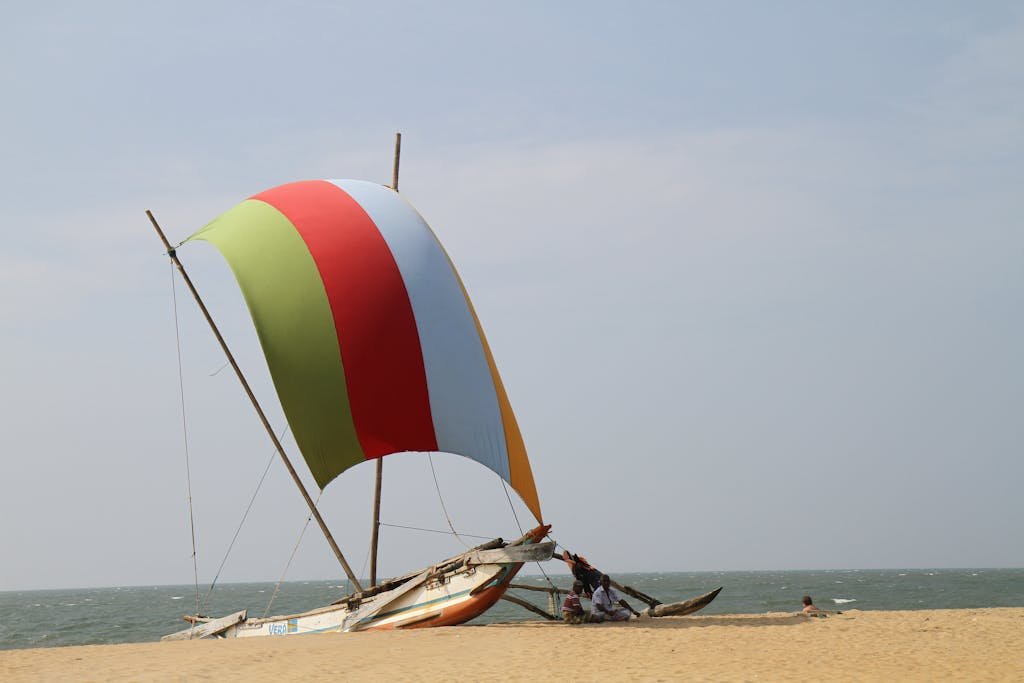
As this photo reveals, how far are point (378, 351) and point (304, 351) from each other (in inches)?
48.5

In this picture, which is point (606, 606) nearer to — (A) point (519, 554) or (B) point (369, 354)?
(A) point (519, 554)

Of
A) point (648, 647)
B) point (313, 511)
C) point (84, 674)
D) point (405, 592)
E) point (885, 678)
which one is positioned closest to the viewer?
point (885, 678)

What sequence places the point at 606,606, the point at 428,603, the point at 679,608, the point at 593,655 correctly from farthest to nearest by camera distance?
the point at 679,608, the point at 428,603, the point at 606,606, the point at 593,655

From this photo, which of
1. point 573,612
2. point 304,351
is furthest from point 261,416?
point 573,612

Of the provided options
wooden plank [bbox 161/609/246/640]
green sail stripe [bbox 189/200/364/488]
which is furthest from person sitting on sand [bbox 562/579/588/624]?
wooden plank [bbox 161/609/246/640]

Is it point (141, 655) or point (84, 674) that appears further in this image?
point (141, 655)

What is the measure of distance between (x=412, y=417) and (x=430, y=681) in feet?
21.1

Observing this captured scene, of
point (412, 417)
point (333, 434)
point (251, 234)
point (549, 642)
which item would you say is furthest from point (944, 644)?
point (251, 234)

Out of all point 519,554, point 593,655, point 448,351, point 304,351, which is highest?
point 304,351

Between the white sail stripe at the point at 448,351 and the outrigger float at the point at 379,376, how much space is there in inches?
0.9

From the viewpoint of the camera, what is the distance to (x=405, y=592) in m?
17.3

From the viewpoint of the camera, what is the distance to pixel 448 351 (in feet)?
57.5

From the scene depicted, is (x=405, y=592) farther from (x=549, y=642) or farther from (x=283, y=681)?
(x=283, y=681)

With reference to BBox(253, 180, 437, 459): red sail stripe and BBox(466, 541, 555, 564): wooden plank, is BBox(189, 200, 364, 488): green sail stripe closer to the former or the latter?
BBox(253, 180, 437, 459): red sail stripe
